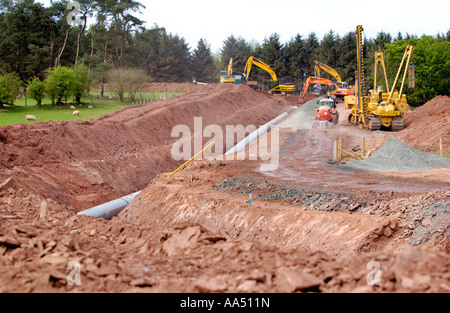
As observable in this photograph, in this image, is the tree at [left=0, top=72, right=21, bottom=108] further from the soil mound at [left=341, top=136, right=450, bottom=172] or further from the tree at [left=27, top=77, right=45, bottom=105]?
the soil mound at [left=341, top=136, right=450, bottom=172]

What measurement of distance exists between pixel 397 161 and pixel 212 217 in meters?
9.81

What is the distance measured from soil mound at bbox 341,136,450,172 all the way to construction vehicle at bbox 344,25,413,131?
1035 centimetres

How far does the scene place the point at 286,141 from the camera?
27.4m

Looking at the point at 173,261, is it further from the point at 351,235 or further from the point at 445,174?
→ the point at 445,174

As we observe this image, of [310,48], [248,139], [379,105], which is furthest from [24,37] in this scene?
[310,48]

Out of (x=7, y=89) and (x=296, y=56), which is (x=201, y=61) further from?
(x=7, y=89)

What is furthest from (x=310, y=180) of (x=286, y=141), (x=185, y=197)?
(x=286, y=141)

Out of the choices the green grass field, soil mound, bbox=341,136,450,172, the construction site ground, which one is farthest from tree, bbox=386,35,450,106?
the green grass field

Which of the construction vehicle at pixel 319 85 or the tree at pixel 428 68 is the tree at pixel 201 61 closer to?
the construction vehicle at pixel 319 85

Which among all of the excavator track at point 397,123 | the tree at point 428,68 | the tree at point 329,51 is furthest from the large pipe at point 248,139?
the tree at point 329,51

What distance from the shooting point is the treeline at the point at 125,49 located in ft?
159

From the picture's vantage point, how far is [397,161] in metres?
18.5
